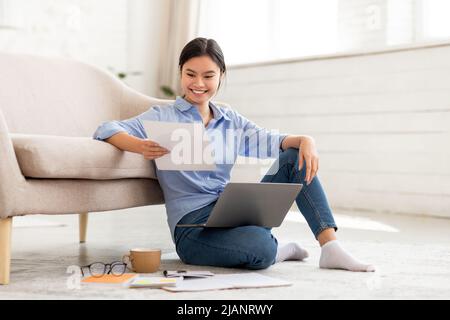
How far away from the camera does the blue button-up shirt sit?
2012 millimetres

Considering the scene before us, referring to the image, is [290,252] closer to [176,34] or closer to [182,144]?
[182,144]

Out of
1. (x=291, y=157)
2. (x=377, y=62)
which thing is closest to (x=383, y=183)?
(x=377, y=62)

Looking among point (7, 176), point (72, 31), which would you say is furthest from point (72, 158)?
point (72, 31)

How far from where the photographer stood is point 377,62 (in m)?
4.02

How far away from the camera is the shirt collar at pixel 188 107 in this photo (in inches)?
81.6

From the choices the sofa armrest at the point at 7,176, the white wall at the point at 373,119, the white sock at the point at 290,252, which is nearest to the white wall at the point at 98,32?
the white wall at the point at 373,119

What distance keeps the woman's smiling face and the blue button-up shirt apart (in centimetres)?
6

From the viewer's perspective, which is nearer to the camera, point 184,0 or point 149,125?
point 149,125

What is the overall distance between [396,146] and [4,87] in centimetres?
231

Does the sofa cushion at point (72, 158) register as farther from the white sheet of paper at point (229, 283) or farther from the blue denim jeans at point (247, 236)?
the white sheet of paper at point (229, 283)

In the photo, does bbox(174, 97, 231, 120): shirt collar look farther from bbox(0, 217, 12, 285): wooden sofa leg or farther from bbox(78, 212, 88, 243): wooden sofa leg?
bbox(78, 212, 88, 243): wooden sofa leg

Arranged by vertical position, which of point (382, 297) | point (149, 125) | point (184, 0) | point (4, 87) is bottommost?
A: point (382, 297)

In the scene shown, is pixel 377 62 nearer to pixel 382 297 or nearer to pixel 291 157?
pixel 291 157

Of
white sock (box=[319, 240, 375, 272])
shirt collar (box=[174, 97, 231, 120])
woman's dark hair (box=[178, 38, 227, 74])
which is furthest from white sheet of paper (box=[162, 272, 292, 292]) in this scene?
woman's dark hair (box=[178, 38, 227, 74])
